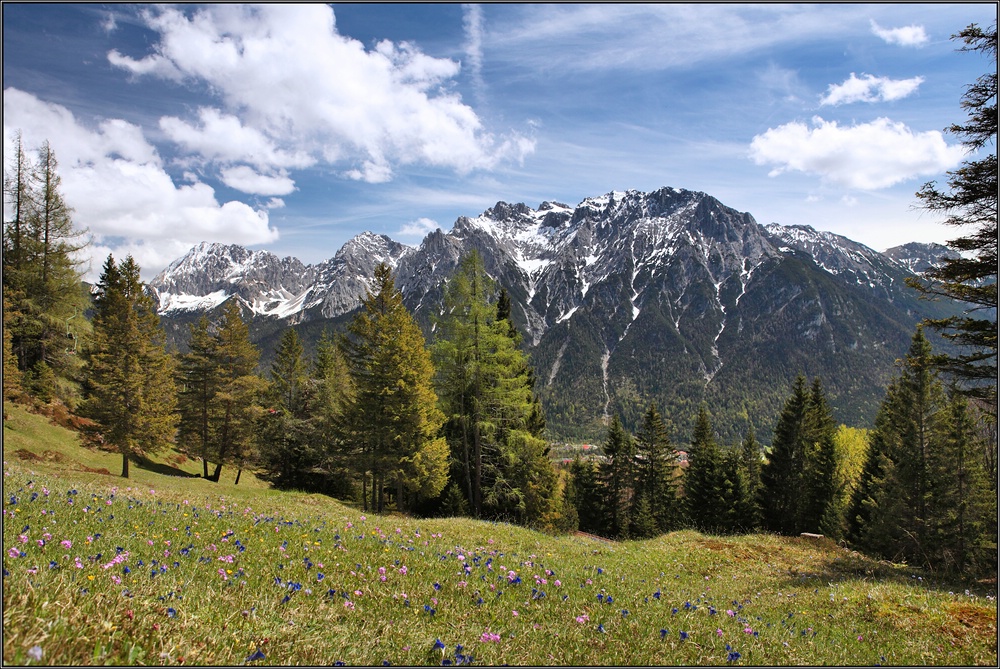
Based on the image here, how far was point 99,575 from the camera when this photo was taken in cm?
501

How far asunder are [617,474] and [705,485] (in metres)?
10.6

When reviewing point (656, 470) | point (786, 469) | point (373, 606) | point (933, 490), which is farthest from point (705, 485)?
point (373, 606)

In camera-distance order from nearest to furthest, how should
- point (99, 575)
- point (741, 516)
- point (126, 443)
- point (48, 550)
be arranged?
point (99, 575), point (48, 550), point (126, 443), point (741, 516)

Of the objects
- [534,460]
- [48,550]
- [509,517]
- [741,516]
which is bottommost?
[741,516]

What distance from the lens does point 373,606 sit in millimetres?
6316

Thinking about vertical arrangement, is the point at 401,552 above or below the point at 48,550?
below

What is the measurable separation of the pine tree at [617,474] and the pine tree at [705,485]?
6.35 metres

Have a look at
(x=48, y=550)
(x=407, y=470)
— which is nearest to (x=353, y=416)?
(x=407, y=470)

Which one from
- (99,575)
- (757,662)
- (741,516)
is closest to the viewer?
(99,575)

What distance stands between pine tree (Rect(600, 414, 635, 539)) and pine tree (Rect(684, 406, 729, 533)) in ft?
20.8

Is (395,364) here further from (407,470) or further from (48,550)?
(48,550)

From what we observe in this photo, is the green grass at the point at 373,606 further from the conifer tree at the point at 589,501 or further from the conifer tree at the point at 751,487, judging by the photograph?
the conifer tree at the point at 589,501

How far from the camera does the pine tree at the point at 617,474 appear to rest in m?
57.8

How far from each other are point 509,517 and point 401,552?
2436 centimetres
